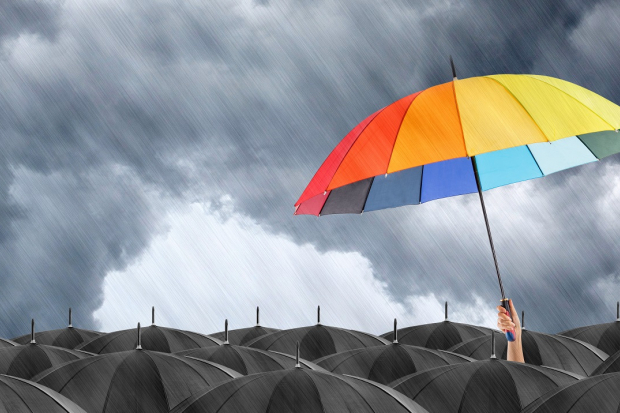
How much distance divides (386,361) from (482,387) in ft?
15.7

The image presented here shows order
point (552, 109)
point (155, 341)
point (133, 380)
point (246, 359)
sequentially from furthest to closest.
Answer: point (155, 341)
point (246, 359)
point (133, 380)
point (552, 109)

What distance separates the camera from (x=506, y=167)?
10086 millimetres

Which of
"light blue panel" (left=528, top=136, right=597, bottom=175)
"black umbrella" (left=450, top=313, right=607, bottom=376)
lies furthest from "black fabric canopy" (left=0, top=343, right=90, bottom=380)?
"light blue panel" (left=528, top=136, right=597, bottom=175)

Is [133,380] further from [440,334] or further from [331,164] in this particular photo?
[440,334]

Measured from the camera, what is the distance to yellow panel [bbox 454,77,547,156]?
8016 millimetres

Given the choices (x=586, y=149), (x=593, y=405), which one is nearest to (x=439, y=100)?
(x=586, y=149)

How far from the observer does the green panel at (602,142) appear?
9.99 meters

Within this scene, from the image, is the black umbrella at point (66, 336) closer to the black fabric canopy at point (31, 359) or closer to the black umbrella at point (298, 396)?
the black fabric canopy at point (31, 359)

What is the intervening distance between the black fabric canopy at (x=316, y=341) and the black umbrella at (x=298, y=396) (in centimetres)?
1119

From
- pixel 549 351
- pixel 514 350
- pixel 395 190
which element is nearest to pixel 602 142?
pixel 395 190

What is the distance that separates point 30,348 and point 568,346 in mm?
11875

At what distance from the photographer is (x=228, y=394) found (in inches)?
426

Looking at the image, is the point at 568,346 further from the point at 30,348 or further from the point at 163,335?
the point at 30,348

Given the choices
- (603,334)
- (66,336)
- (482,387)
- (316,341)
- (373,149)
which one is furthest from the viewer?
(66,336)
